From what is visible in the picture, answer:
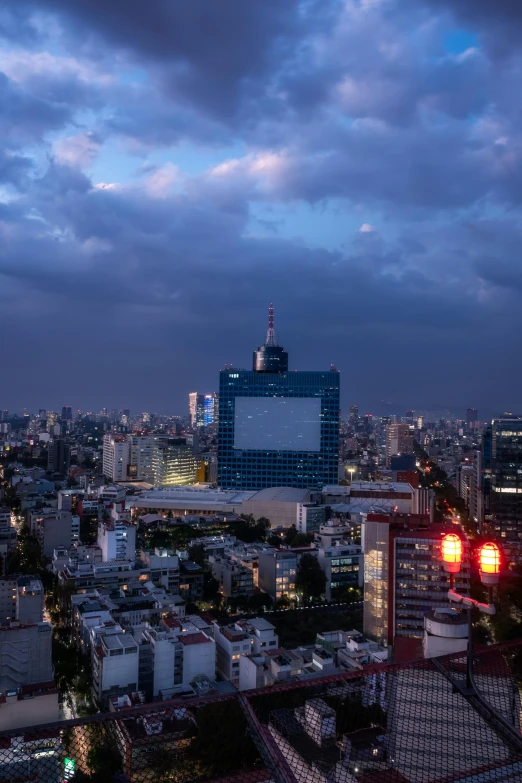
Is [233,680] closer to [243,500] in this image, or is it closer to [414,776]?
[414,776]

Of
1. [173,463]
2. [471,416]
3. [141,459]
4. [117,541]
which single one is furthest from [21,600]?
[471,416]

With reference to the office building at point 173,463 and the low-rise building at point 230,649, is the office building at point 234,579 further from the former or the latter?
the office building at point 173,463

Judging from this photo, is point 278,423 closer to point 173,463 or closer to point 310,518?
point 173,463

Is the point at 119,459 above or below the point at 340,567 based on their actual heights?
above

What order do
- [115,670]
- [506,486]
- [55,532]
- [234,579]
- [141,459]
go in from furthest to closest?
[141,459] < [506,486] < [55,532] < [234,579] < [115,670]

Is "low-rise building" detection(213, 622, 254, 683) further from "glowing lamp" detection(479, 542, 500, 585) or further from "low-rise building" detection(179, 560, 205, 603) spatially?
"glowing lamp" detection(479, 542, 500, 585)

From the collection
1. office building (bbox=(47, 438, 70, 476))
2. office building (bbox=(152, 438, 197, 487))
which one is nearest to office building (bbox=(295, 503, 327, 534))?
office building (bbox=(152, 438, 197, 487))

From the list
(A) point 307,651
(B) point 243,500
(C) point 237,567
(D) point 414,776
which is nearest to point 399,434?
(B) point 243,500
